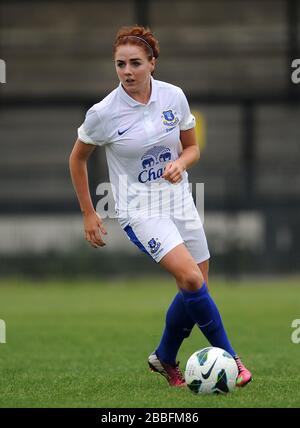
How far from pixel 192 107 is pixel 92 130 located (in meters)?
15.2

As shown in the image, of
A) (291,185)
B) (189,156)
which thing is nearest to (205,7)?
(291,185)

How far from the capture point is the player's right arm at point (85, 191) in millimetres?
6711

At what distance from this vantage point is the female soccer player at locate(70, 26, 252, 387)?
6.49m

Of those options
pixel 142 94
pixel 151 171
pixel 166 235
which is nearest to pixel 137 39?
pixel 142 94

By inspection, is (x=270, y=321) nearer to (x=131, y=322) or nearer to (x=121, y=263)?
(x=131, y=322)

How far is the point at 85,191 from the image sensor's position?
679 cm

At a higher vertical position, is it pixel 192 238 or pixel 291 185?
pixel 192 238

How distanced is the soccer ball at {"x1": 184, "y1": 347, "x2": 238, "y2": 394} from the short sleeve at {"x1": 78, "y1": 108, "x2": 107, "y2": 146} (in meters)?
1.35

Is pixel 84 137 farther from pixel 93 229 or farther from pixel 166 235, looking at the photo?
pixel 166 235

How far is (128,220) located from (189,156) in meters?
0.51

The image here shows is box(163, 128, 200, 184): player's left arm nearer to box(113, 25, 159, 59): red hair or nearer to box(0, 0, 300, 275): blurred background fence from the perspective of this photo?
box(113, 25, 159, 59): red hair

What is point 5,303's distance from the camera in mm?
14625

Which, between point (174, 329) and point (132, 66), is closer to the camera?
point (132, 66)

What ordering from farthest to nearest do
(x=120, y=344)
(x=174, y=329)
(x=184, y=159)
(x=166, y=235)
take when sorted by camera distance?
(x=120, y=344), (x=174, y=329), (x=184, y=159), (x=166, y=235)
